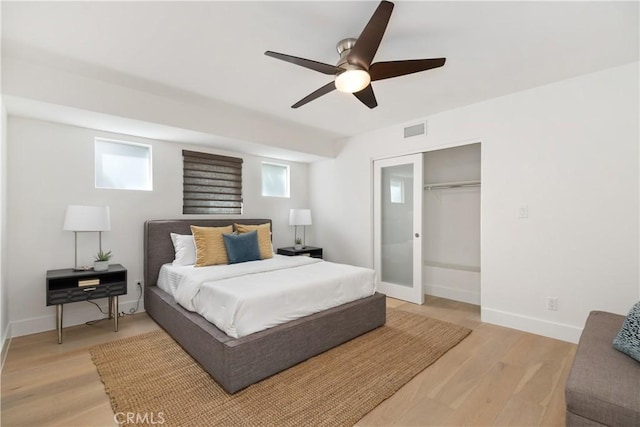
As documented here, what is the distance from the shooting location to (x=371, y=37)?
5.98ft

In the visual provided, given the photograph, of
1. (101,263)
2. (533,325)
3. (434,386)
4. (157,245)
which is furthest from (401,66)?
(101,263)

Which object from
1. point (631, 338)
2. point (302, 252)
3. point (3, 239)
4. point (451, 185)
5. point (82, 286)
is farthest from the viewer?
point (302, 252)

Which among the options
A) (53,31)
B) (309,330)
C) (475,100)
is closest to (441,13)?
(475,100)

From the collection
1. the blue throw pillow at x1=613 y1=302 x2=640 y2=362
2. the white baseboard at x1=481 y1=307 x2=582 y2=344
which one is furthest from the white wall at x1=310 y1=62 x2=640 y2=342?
→ the blue throw pillow at x1=613 y1=302 x2=640 y2=362

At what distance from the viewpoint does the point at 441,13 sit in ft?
6.28

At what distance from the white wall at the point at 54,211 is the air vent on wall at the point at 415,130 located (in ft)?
10.7

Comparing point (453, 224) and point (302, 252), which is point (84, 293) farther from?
point (453, 224)

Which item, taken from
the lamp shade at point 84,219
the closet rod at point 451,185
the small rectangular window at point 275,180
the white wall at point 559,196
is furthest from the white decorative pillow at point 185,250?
the closet rod at point 451,185

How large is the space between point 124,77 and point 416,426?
355cm

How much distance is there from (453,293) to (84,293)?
450cm

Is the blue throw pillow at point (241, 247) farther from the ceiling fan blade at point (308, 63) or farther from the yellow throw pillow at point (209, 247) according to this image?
the ceiling fan blade at point (308, 63)

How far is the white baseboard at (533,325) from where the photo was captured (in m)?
2.88

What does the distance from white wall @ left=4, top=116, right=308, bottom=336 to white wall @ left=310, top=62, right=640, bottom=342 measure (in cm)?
391

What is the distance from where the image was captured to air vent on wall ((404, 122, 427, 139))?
394 cm
